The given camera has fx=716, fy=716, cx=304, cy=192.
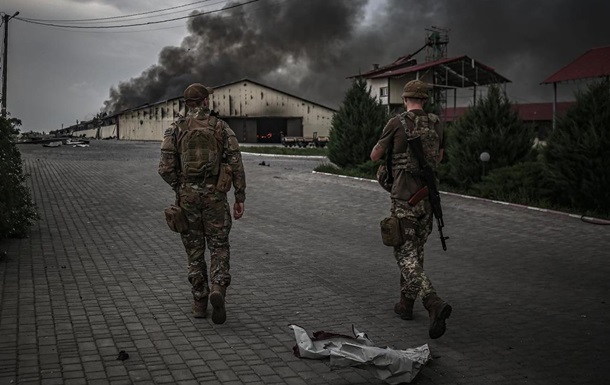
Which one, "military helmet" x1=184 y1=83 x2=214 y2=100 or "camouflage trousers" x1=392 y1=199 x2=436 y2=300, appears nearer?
"camouflage trousers" x1=392 y1=199 x2=436 y2=300

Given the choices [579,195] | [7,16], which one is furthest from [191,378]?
[7,16]

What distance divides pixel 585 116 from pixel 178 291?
10.1 m

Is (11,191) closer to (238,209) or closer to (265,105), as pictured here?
(238,209)

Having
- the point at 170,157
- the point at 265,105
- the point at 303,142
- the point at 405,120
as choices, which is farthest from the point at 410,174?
the point at 265,105

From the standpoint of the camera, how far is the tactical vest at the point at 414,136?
241 inches

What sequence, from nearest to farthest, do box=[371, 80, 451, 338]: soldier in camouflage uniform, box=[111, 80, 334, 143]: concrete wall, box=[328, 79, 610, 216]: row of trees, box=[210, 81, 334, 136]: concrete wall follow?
Result: box=[371, 80, 451, 338]: soldier in camouflage uniform
box=[328, 79, 610, 216]: row of trees
box=[210, 81, 334, 136]: concrete wall
box=[111, 80, 334, 143]: concrete wall

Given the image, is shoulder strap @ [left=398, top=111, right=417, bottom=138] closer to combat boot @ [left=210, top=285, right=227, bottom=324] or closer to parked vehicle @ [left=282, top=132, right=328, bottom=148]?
Result: combat boot @ [left=210, top=285, right=227, bottom=324]

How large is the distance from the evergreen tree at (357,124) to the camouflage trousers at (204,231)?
17.9 meters

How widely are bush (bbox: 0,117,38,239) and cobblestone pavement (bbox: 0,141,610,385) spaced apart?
25 cm

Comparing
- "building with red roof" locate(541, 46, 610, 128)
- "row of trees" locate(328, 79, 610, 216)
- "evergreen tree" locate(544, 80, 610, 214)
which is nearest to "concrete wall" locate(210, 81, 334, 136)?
"building with red roof" locate(541, 46, 610, 128)

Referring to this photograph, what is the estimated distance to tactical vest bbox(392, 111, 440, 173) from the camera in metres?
6.12

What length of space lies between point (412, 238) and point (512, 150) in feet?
40.5

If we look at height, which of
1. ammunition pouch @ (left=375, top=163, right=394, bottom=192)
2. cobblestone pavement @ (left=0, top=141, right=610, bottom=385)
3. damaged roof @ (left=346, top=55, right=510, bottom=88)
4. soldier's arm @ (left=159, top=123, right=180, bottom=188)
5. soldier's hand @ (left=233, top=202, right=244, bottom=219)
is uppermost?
damaged roof @ (left=346, top=55, right=510, bottom=88)

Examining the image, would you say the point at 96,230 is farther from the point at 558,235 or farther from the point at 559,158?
the point at 559,158
